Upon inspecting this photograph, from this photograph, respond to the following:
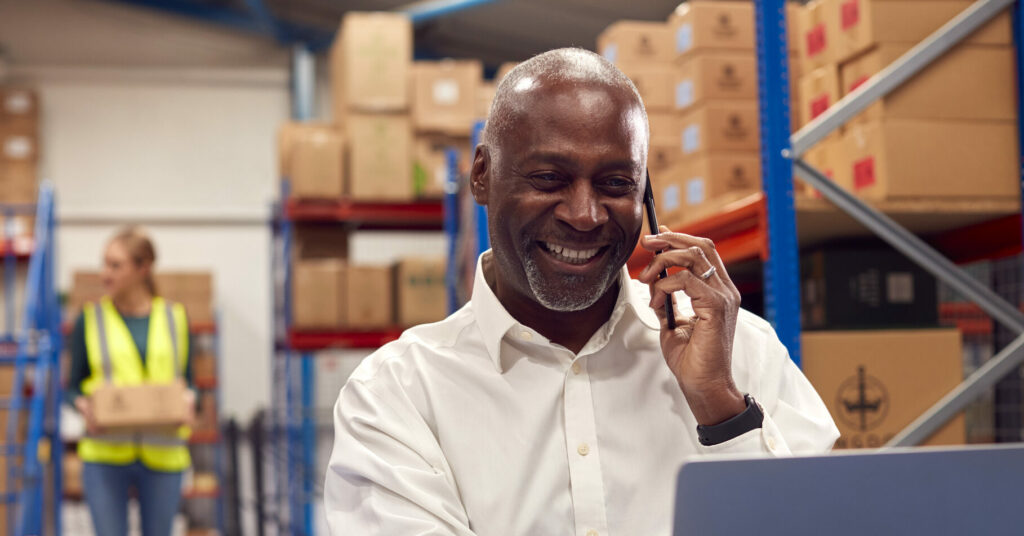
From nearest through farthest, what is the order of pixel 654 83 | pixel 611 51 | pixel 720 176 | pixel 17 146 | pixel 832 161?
pixel 832 161, pixel 720 176, pixel 654 83, pixel 611 51, pixel 17 146

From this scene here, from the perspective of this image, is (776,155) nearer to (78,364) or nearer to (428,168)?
(78,364)

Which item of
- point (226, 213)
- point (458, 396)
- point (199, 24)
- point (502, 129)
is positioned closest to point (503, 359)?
point (458, 396)

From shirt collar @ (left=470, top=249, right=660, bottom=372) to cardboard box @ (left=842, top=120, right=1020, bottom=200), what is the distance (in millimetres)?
1490

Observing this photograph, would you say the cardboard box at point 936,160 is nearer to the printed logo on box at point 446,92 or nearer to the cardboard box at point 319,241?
the printed logo on box at point 446,92

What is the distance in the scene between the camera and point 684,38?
404cm

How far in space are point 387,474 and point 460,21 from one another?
968 cm

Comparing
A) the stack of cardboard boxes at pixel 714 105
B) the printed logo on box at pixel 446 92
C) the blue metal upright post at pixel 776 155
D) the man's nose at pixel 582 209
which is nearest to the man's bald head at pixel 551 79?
the man's nose at pixel 582 209

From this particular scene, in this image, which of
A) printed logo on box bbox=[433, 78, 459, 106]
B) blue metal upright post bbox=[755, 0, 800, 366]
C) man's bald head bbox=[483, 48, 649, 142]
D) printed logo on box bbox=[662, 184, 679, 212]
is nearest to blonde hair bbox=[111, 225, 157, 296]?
printed logo on box bbox=[662, 184, 679, 212]

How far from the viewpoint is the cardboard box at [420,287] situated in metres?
7.29

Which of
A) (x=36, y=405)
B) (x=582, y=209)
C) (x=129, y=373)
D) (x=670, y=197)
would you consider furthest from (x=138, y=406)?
(x=582, y=209)

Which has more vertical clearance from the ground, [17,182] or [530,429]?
[17,182]

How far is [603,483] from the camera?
4.94ft

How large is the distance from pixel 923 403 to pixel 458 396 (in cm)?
185

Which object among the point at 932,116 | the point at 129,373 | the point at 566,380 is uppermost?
the point at 932,116
